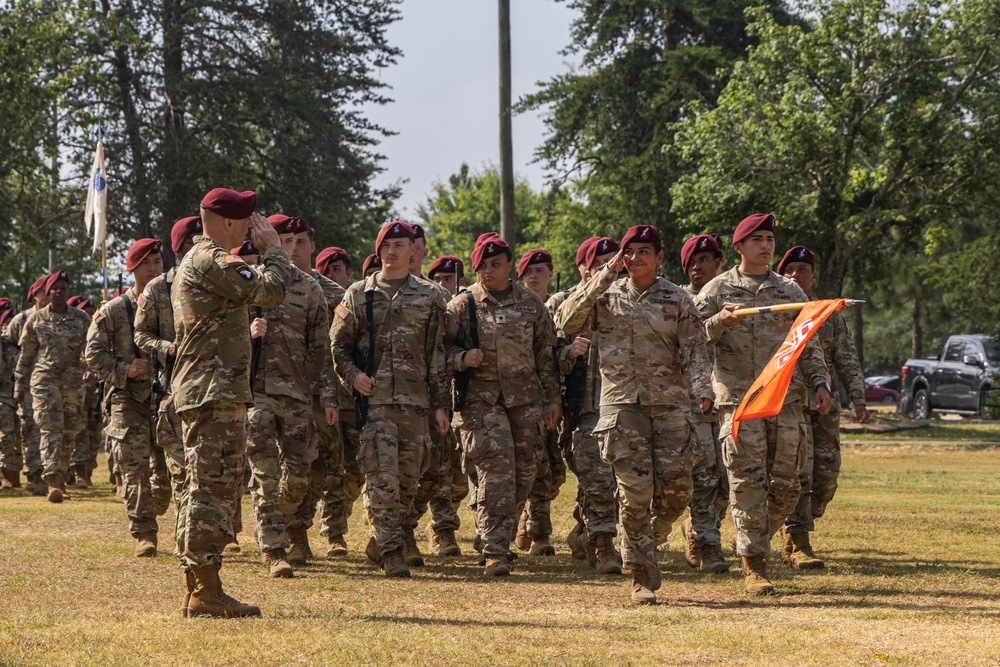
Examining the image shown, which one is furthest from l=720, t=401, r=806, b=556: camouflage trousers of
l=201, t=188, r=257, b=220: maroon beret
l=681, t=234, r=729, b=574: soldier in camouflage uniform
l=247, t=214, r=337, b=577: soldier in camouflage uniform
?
l=201, t=188, r=257, b=220: maroon beret

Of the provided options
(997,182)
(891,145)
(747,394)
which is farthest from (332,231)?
(747,394)

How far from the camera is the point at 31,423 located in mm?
17547

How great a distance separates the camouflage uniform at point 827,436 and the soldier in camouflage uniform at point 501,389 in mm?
2133

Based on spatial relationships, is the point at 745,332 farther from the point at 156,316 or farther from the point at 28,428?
the point at 28,428

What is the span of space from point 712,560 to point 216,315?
4.51 metres

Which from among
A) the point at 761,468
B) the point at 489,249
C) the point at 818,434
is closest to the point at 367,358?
the point at 489,249

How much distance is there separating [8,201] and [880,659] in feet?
92.5

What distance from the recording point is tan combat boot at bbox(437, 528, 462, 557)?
37.1 feet

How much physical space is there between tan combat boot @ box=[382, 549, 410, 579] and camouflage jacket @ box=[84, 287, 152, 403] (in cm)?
275

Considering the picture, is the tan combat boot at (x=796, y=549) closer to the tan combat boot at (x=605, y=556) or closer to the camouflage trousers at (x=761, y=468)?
the camouflage trousers at (x=761, y=468)

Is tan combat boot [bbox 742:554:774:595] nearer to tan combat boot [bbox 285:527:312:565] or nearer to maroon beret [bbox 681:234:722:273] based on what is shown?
maroon beret [bbox 681:234:722:273]

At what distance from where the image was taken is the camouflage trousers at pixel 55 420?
15867 millimetres

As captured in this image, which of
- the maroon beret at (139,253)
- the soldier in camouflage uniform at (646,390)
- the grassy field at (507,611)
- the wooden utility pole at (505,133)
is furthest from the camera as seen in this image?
the wooden utility pole at (505,133)

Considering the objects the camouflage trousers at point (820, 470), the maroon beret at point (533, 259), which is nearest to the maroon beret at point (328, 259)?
the maroon beret at point (533, 259)
